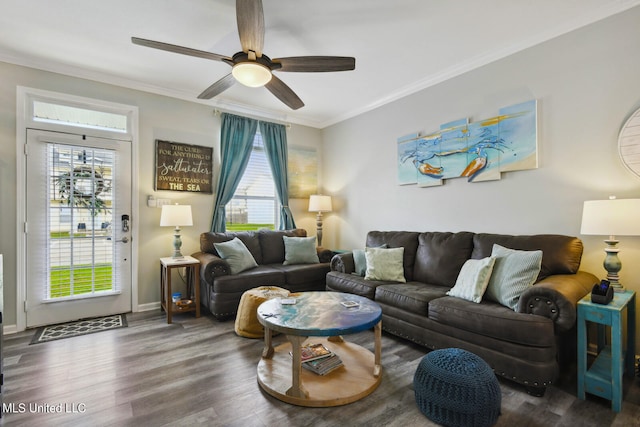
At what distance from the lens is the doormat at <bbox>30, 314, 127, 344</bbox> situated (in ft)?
9.78

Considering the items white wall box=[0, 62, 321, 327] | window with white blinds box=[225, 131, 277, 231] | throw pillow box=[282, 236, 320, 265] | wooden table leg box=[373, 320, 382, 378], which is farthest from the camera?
window with white blinds box=[225, 131, 277, 231]

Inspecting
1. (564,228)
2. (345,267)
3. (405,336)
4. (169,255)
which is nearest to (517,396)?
(405,336)

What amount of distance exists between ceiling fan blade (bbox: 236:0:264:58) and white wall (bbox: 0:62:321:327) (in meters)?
2.32

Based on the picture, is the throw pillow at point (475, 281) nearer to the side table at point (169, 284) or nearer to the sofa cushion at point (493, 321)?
the sofa cushion at point (493, 321)

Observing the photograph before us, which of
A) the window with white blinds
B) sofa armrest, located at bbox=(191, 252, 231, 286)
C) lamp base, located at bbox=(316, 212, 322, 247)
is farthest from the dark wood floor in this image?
lamp base, located at bbox=(316, 212, 322, 247)

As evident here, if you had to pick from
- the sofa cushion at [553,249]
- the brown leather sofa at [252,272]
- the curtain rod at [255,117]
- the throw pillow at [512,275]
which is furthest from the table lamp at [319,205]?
the throw pillow at [512,275]

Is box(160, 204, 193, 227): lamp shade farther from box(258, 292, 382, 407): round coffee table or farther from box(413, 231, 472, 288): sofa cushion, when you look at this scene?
box(413, 231, 472, 288): sofa cushion

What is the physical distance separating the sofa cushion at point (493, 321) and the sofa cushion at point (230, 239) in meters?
2.45

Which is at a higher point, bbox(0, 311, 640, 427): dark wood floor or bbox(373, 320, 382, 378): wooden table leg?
bbox(373, 320, 382, 378): wooden table leg

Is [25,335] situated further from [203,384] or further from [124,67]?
[124,67]

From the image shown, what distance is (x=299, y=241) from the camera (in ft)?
14.1

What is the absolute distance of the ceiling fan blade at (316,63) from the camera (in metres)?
2.29

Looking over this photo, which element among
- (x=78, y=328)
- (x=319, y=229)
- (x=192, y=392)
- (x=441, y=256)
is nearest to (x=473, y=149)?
(x=441, y=256)

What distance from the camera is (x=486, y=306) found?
7.52 feet
